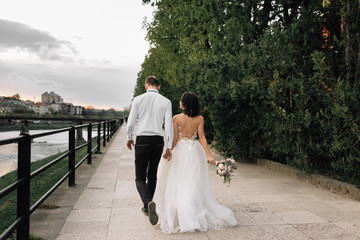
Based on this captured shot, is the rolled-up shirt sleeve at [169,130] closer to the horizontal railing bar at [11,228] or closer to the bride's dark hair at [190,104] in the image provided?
the bride's dark hair at [190,104]

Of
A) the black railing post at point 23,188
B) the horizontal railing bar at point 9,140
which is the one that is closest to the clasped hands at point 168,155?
the black railing post at point 23,188

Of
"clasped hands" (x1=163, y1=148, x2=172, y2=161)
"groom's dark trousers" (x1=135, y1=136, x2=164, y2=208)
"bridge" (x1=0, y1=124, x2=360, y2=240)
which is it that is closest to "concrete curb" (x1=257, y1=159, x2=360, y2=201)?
"bridge" (x1=0, y1=124, x2=360, y2=240)

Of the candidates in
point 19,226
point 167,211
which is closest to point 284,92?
point 167,211

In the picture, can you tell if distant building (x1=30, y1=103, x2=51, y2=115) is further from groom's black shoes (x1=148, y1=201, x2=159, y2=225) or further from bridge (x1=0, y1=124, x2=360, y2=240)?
groom's black shoes (x1=148, y1=201, x2=159, y2=225)

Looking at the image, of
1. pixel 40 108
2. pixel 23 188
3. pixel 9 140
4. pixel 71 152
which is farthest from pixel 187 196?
pixel 40 108

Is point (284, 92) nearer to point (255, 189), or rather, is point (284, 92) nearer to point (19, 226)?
point (255, 189)

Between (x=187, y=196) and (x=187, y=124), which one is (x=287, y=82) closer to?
(x=187, y=124)

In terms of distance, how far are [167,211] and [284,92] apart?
458 cm

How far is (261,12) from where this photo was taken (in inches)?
401

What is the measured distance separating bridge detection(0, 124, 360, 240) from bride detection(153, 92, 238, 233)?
0.50 ft

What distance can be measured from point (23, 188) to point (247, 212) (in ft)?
10.5

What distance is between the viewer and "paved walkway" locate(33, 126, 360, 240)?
12.9ft

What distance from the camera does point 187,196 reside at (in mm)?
4141

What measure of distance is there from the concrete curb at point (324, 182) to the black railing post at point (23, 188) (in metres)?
5.54
